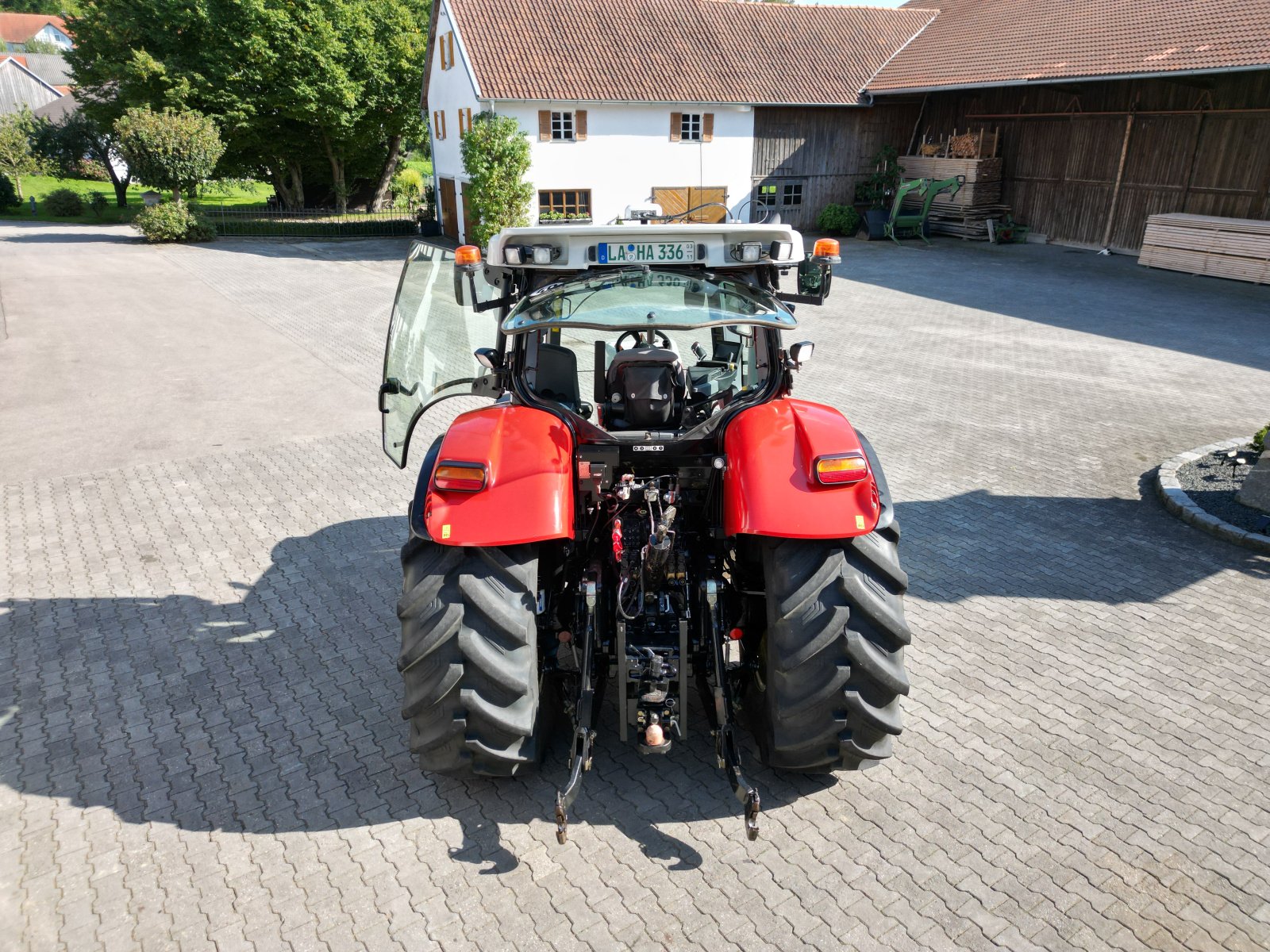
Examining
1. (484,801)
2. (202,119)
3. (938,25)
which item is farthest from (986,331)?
(202,119)

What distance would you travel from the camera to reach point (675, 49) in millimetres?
26078

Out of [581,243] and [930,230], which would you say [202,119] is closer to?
[930,230]

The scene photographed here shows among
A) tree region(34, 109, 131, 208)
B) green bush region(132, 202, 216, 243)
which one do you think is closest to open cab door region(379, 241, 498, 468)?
green bush region(132, 202, 216, 243)

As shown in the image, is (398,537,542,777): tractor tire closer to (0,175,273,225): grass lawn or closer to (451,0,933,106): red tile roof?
(451,0,933,106): red tile roof

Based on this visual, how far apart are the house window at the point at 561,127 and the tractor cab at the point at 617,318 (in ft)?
67.2

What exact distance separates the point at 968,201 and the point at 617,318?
78.1 feet

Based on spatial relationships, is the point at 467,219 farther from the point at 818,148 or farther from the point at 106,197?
the point at 106,197

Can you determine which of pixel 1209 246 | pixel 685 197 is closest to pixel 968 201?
pixel 1209 246

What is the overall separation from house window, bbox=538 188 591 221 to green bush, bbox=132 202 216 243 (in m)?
11.1

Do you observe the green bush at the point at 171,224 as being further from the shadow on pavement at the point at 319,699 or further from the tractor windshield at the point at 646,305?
the tractor windshield at the point at 646,305

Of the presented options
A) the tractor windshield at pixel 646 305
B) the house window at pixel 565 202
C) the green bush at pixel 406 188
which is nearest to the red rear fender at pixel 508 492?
the tractor windshield at pixel 646 305

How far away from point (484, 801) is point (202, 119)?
2908 centimetres

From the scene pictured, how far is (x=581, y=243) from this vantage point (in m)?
4.22

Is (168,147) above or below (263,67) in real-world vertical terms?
below
